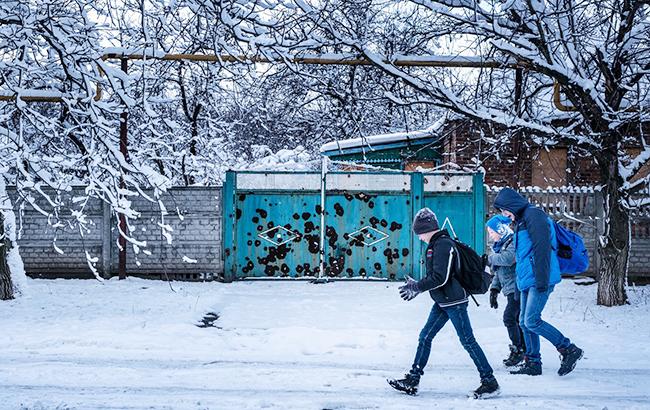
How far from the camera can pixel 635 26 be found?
8.82 meters

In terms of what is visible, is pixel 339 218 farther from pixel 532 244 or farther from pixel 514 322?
pixel 532 244

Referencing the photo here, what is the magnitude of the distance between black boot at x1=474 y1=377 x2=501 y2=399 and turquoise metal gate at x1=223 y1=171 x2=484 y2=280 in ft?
22.6

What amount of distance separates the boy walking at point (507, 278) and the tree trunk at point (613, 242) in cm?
357

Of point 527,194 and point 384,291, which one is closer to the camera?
point 384,291

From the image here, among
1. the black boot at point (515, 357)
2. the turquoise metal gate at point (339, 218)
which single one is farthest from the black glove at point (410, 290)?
the turquoise metal gate at point (339, 218)

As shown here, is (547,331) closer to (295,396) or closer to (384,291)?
(295,396)

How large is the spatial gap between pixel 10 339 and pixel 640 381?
6.50 m

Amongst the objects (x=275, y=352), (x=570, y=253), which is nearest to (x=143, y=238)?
(x=275, y=352)

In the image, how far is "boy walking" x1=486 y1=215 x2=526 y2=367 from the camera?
21.0 ft

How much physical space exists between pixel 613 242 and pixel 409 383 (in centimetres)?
553

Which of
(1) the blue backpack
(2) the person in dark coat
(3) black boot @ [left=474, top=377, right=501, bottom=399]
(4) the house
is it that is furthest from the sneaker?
(4) the house

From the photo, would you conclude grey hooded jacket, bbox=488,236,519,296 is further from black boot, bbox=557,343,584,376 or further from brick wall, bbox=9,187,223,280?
brick wall, bbox=9,187,223,280

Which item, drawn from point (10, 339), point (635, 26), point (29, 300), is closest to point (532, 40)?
point (635, 26)

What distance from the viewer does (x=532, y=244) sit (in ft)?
18.7
